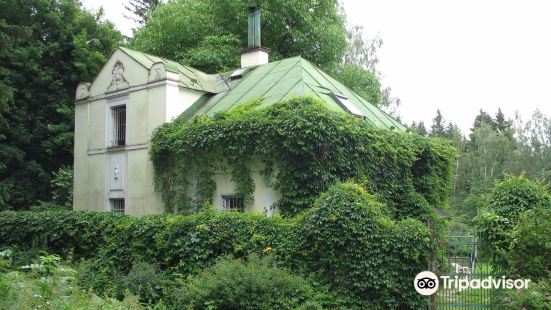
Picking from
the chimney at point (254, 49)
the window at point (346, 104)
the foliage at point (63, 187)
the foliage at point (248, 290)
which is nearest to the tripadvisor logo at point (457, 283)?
the foliage at point (248, 290)

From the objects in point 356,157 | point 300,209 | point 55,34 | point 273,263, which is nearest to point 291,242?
point 273,263

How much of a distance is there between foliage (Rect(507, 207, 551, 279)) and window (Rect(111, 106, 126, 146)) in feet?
44.4

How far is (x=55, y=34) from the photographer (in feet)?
93.5

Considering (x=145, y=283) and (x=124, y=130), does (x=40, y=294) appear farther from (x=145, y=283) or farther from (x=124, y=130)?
(x=124, y=130)

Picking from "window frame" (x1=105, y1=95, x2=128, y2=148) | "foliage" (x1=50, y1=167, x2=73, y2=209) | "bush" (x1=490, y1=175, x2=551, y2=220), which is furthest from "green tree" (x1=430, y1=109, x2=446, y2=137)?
"bush" (x1=490, y1=175, x2=551, y2=220)

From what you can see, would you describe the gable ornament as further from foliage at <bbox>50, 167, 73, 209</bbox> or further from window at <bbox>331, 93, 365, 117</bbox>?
foliage at <bbox>50, 167, 73, 209</bbox>

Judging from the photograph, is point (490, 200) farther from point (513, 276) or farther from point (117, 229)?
point (117, 229)

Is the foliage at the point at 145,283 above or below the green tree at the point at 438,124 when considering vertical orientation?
below

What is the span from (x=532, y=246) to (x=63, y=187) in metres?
20.9

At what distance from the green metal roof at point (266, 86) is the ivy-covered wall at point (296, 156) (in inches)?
48.4

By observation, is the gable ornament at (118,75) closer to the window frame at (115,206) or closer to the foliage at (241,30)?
the window frame at (115,206)

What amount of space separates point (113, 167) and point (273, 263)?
31.4 ft

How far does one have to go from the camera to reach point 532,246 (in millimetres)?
10070

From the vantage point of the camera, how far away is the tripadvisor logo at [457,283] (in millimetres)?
10195
